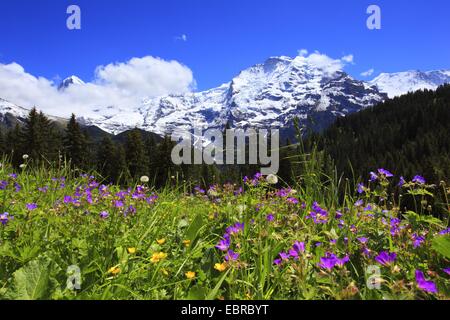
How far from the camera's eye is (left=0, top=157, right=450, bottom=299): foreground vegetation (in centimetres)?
216

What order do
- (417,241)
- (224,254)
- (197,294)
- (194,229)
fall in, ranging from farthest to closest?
(194,229) < (417,241) < (224,254) < (197,294)

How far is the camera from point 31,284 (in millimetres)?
2186

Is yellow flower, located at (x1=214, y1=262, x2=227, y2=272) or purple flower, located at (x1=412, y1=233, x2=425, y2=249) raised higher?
purple flower, located at (x1=412, y1=233, x2=425, y2=249)

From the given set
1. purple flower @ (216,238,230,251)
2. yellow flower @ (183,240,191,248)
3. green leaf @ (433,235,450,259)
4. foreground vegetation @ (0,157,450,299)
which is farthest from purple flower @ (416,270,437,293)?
yellow flower @ (183,240,191,248)

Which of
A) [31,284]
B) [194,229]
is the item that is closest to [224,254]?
[194,229]

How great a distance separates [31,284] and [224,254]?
1192 millimetres

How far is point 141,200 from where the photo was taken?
4.29m

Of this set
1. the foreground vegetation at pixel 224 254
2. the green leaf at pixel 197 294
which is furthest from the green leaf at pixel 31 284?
the green leaf at pixel 197 294

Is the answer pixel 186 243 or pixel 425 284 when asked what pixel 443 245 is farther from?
pixel 186 243

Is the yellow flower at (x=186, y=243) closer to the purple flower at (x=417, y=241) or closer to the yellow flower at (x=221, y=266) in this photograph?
the yellow flower at (x=221, y=266)

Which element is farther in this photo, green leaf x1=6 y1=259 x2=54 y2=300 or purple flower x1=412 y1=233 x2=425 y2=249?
purple flower x1=412 y1=233 x2=425 y2=249

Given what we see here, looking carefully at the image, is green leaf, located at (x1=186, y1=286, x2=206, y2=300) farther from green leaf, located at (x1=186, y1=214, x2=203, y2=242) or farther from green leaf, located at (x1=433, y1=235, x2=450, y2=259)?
green leaf, located at (x1=433, y1=235, x2=450, y2=259)

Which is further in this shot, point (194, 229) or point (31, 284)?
point (194, 229)
